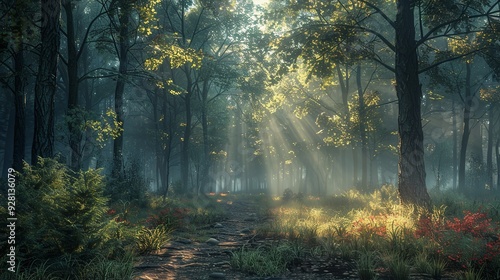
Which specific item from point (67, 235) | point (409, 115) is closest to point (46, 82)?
point (67, 235)

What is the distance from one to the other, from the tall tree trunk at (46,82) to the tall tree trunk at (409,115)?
9.82m

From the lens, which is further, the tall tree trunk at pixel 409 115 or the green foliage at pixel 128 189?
the green foliage at pixel 128 189

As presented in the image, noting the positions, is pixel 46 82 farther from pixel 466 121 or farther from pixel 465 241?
pixel 466 121

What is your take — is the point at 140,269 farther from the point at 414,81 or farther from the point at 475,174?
the point at 475,174

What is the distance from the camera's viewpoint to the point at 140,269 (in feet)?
19.0

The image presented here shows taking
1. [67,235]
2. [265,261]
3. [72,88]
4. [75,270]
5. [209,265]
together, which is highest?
[72,88]

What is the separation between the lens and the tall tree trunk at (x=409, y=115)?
33.5 feet

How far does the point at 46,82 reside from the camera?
8.77 meters

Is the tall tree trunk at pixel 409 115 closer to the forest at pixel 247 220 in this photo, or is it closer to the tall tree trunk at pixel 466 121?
the forest at pixel 247 220

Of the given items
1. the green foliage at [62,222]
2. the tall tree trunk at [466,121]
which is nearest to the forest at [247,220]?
the green foliage at [62,222]

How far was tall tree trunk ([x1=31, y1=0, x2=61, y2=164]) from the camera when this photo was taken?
343 inches

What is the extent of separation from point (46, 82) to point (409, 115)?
401 inches

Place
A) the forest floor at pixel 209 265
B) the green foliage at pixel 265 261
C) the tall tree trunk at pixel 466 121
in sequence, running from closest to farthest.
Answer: the forest floor at pixel 209 265 → the green foliage at pixel 265 261 → the tall tree trunk at pixel 466 121

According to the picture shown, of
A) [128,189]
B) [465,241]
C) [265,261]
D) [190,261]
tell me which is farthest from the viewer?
[128,189]
